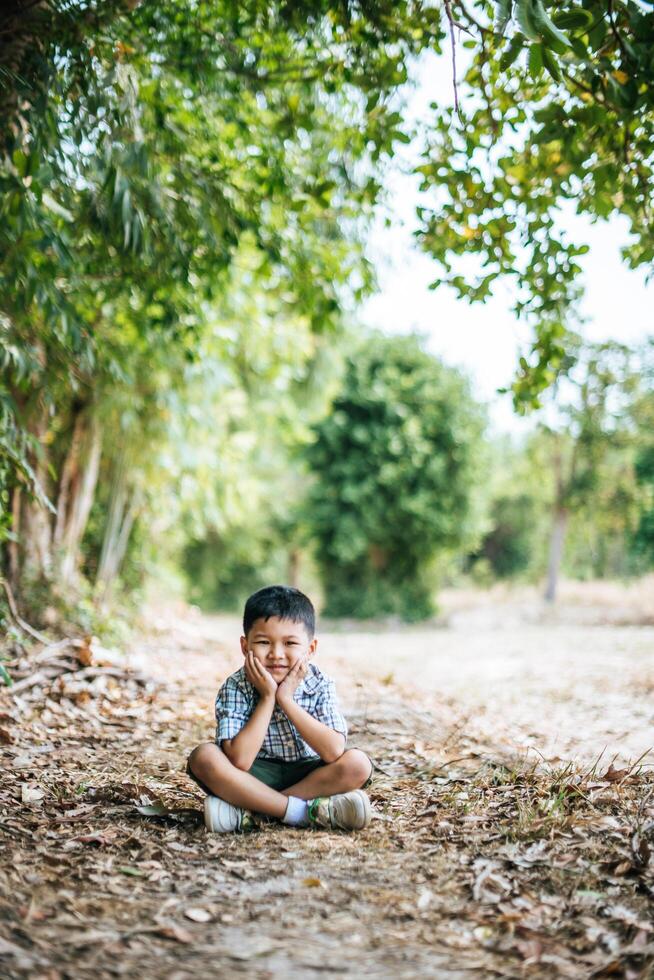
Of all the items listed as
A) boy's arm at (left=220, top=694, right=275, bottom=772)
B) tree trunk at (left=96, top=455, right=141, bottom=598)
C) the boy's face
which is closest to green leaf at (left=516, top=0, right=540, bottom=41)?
the boy's face

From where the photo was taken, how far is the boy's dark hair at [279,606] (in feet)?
10.9

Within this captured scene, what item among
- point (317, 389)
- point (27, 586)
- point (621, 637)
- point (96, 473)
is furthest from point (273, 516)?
point (27, 586)

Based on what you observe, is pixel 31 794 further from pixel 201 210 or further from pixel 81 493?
pixel 81 493

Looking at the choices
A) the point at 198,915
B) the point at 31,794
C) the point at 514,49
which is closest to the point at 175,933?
the point at 198,915

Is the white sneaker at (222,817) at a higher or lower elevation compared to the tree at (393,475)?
lower

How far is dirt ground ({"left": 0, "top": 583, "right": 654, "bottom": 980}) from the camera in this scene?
7.25ft

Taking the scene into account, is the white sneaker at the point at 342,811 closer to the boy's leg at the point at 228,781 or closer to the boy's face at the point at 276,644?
the boy's leg at the point at 228,781

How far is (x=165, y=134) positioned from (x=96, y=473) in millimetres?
4665

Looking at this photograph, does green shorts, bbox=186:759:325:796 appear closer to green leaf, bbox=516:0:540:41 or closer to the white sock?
the white sock

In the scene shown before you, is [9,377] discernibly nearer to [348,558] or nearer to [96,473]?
[96,473]

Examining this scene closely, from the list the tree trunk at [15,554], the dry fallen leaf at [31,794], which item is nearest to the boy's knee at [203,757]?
the dry fallen leaf at [31,794]

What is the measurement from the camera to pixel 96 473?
29.9ft

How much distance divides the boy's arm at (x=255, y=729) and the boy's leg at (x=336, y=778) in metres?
0.29

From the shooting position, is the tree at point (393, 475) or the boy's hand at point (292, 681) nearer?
the boy's hand at point (292, 681)
